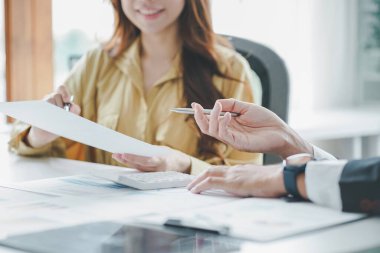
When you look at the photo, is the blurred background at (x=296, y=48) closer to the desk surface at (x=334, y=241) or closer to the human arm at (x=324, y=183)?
the human arm at (x=324, y=183)

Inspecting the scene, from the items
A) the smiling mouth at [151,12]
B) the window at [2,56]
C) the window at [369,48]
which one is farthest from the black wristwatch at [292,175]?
the window at [369,48]

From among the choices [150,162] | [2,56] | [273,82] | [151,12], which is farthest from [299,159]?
[2,56]

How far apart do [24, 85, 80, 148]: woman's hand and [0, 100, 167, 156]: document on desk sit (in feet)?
1.10

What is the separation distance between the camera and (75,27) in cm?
301

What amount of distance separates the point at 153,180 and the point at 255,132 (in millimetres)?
222

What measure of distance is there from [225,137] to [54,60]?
150 cm

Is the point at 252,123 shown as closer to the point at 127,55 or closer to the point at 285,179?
the point at 285,179

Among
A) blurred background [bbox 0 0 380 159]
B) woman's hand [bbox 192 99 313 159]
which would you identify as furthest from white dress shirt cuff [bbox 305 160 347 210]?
blurred background [bbox 0 0 380 159]

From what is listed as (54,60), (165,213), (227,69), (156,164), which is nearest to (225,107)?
(156,164)

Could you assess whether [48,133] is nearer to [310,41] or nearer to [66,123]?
[66,123]

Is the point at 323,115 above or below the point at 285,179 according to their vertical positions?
below

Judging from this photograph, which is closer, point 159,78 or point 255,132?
point 255,132

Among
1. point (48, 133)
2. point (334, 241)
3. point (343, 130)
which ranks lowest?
point (343, 130)

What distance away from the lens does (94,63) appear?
2426mm
